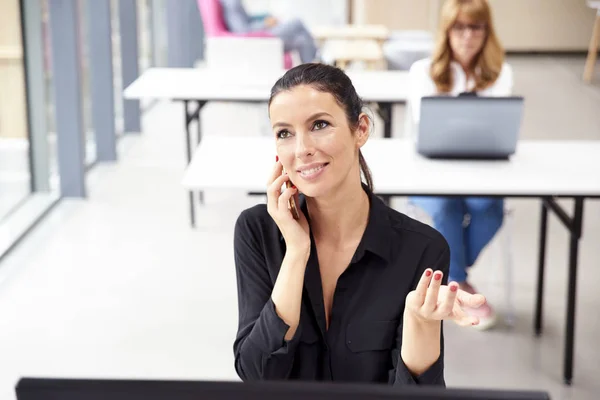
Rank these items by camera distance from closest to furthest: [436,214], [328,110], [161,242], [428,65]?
1. [328,110]
2. [436,214]
3. [428,65]
4. [161,242]

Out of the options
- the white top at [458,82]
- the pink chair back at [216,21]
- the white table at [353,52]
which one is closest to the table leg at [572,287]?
the white top at [458,82]

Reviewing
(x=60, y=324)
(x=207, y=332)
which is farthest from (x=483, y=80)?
(x=60, y=324)

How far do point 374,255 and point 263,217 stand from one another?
25 centimetres

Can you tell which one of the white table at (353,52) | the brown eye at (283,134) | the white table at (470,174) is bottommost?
the white table at (470,174)

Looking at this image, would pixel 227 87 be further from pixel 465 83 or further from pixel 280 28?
pixel 280 28

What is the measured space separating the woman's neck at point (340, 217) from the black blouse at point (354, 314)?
0.13 feet

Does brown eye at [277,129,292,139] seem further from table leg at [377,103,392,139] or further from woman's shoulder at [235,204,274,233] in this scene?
table leg at [377,103,392,139]

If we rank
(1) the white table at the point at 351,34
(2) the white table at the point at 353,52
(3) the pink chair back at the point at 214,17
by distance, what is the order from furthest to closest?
(1) the white table at the point at 351,34 → (3) the pink chair back at the point at 214,17 → (2) the white table at the point at 353,52

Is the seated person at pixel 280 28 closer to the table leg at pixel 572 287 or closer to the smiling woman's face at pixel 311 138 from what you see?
the table leg at pixel 572 287

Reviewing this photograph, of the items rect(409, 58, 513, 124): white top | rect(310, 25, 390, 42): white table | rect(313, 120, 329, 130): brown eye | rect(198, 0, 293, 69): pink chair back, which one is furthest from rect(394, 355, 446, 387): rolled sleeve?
rect(310, 25, 390, 42): white table

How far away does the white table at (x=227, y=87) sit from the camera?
4332mm

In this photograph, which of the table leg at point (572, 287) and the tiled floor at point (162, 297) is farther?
the tiled floor at point (162, 297)

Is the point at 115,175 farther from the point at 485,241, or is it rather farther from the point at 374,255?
the point at 374,255

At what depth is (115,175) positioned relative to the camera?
5.57 metres
